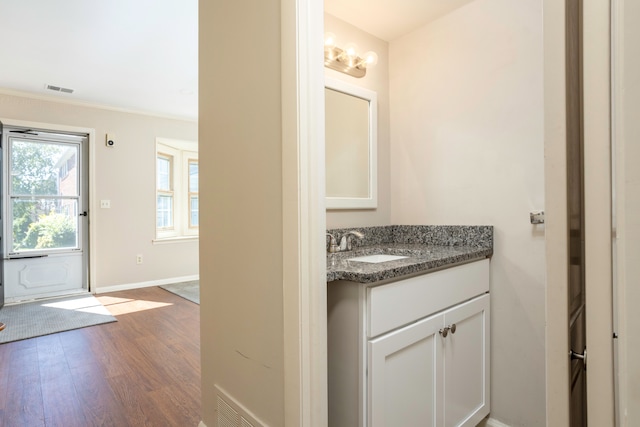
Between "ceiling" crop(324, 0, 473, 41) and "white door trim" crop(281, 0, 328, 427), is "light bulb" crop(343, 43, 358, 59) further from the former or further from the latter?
"white door trim" crop(281, 0, 328, 427)

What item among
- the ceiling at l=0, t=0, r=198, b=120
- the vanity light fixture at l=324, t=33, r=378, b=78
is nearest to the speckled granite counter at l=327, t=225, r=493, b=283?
the vanity light fixture at l=324, t=33, r=378, b=78

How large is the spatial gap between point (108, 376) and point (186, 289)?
2.43 metres

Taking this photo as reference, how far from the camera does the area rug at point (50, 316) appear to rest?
3.04 metres

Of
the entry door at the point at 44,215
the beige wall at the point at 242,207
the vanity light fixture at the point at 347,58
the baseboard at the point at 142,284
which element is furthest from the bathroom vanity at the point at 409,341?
the entry door at the point at 44,215

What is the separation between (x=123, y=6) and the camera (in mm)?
2240

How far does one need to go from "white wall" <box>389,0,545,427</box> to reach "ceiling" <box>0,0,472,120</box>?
23 cm

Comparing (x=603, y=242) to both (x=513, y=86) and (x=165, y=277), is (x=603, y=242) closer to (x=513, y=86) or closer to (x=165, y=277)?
(x=513, y=86)

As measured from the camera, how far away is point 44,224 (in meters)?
4.20

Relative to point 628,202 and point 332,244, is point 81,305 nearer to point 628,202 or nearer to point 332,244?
point 332,244

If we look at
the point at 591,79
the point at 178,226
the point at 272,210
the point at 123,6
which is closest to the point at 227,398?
the point at 272,210

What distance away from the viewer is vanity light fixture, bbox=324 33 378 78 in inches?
73.5

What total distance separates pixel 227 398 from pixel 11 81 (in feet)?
13.5

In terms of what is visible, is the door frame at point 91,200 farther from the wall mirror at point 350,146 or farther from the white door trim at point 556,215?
the white door trim at point 556,215

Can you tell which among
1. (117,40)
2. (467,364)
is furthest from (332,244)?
(117,40)
